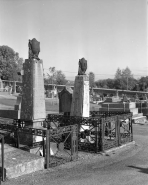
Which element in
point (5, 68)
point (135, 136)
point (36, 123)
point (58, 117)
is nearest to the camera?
point (36, 123)

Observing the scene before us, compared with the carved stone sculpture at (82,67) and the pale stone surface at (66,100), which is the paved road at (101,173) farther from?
the pale stone surface at (66,100)

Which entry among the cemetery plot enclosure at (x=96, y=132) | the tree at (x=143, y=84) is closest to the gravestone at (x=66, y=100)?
the cemetery plot enclosure at (x=96, y=132)

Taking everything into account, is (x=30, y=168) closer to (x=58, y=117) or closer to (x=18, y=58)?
(x=58, y=117)

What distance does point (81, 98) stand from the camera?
1255 cm

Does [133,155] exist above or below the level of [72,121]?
below

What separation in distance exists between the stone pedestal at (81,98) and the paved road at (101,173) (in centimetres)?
284

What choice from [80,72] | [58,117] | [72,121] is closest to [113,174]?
[72,121]

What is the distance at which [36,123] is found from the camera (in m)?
11.0

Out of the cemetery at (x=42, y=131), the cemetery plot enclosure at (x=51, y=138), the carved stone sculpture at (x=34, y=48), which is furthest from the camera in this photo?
the carved stone sculpture at (x=34, y=48)

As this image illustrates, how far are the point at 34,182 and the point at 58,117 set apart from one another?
18.3 ft

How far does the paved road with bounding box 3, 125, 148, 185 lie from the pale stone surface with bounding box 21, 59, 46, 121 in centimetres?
325

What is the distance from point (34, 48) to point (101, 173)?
6.63 m

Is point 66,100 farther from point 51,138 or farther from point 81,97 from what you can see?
point 51,138

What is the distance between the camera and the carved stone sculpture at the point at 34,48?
1130cm
